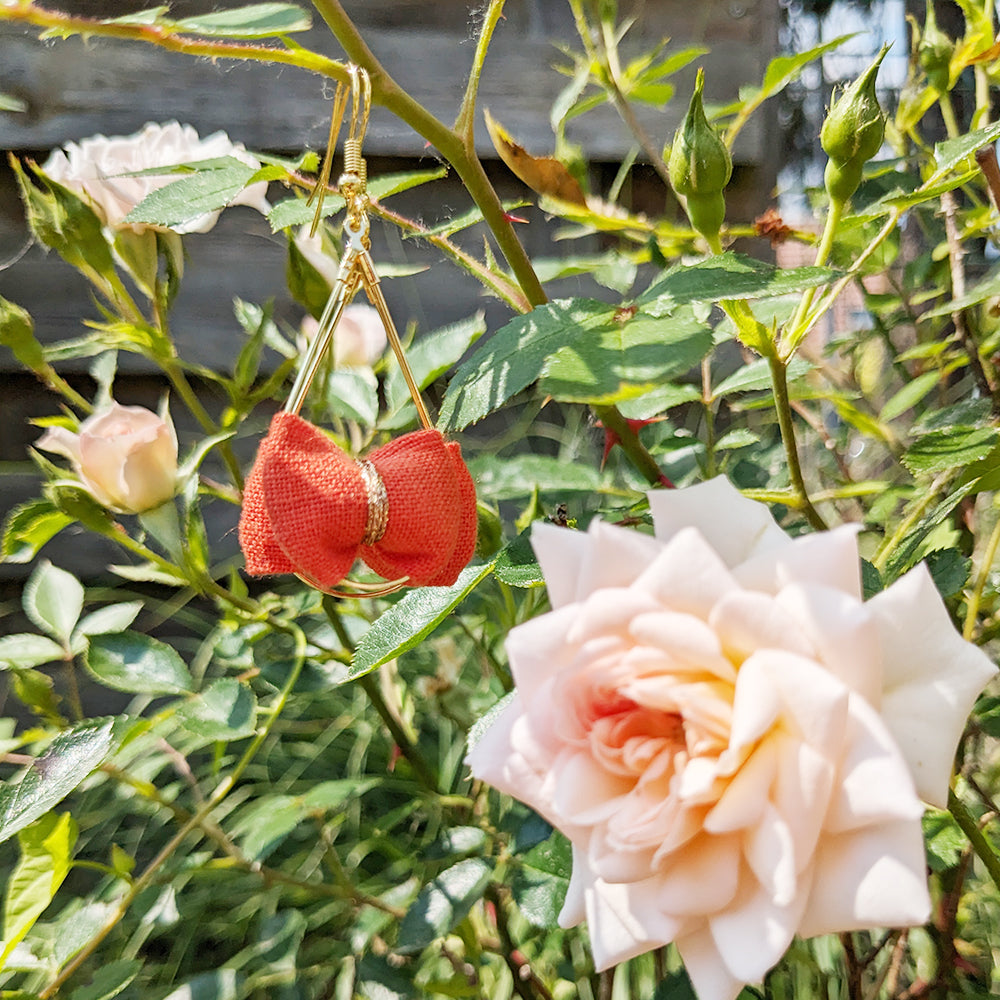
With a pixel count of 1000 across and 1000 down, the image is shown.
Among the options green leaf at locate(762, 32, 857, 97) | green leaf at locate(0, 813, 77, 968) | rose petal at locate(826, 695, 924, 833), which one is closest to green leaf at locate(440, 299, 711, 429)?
rose petal at locate(826, 695, 924, 833)

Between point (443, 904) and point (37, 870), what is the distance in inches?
8.5

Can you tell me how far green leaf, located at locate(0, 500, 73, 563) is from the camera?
1.63 ft

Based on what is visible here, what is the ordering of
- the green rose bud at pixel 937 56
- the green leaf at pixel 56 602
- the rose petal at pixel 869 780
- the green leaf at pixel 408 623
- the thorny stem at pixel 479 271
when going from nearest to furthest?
the rose petal at pixel 869 780 < the green leaf at pixel 408 623 < the thorny stem at pixel 479 271 < the green rose bud at pixel 937 56 < the green leaf at pixel 56 602


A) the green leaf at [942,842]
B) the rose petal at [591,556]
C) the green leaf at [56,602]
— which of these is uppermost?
the rose petal at [591,556]

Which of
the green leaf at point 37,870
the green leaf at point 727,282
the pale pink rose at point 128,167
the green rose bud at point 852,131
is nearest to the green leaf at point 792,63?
the green rose bud at point 852,131

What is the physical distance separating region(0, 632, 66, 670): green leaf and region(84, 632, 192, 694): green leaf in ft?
0.37

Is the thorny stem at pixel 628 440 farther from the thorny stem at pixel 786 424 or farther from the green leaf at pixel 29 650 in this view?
the green leaf at pixel 29 650

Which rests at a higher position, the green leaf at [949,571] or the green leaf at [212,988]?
the green leaf at [949,571]

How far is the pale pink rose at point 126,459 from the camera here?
1.49ft

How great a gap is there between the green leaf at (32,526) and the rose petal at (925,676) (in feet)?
1.50

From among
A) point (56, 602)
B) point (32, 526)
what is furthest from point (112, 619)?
point (32, 526)

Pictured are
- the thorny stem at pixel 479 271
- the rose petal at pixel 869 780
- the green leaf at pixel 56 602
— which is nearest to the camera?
the rose petal at pixel 869 780

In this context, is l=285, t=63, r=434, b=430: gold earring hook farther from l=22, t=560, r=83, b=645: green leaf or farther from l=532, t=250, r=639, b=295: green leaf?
l=22, t=560, r=83, b=645: green leaf

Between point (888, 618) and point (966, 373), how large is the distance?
2.52ft
